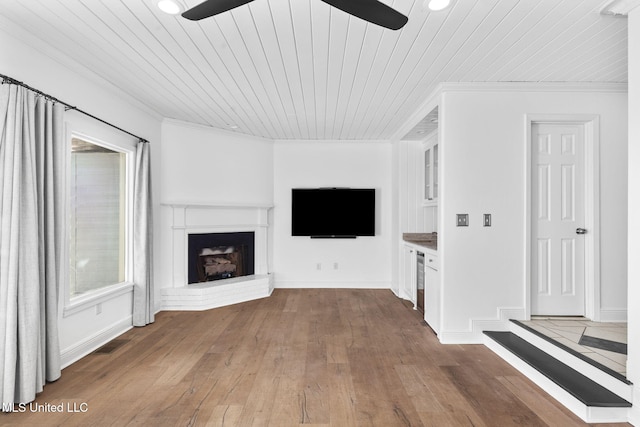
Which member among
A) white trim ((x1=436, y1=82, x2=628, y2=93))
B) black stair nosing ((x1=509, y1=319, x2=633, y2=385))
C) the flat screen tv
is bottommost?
black stair nosing ((x1=509, y1=319, x2=633, y2=385))

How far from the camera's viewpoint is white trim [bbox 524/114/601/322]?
348cm

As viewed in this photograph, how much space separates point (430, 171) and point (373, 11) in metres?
3.65

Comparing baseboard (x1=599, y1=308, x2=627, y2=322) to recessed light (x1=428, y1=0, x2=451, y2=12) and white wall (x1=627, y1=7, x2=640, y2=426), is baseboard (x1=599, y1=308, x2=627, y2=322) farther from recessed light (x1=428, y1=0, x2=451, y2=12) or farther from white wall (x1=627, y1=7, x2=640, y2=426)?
recessed light (x1=428, y1=0, x2=451, y2=12)

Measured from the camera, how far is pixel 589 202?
352cm

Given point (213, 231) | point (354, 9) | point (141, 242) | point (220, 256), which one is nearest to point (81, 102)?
point (141, 242)

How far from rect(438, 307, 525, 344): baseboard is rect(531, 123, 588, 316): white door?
0.38 metres

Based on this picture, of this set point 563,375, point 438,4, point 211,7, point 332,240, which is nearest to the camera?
point 211,7

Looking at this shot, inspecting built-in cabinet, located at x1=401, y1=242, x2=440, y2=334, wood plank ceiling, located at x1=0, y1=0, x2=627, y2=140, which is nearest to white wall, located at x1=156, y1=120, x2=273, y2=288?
wood plank ceiling, located at x1=0, y1=0, x2=627, y2=140

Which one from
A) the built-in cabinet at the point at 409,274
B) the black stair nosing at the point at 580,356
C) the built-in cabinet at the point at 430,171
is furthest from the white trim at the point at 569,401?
the built-in cabinet at the point at 430,171

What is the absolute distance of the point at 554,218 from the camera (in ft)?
11.8

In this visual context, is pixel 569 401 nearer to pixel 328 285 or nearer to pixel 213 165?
pixel 328 285

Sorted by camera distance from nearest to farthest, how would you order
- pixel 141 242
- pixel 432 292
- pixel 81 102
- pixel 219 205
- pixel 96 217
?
pixel 81 102
pixel 96 217
pixel 432 292
pixel 141 242
pixel 219 205

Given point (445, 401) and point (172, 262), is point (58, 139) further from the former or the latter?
point (445, 401)

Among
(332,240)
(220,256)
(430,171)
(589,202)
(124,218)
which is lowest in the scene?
(220,256)
